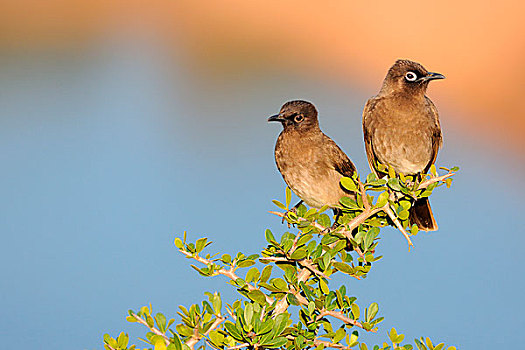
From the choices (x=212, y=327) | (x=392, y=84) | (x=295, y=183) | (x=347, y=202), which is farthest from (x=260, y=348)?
(x=392, y=84)

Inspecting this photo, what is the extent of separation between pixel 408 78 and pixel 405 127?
14.4 inches

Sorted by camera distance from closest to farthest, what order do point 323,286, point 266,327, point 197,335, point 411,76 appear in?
point 266,327, point 197,335, point 323,286, point 411,76

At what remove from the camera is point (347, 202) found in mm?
2965

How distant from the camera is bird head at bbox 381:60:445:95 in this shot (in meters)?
4.37

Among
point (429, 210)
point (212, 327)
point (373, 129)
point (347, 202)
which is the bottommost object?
point (212, 327)

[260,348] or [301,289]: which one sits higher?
[301,289]

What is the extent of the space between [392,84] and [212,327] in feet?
8.50

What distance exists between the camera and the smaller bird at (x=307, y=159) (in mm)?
4051

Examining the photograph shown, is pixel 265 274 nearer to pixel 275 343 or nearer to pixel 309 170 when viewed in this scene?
pixel 275 343

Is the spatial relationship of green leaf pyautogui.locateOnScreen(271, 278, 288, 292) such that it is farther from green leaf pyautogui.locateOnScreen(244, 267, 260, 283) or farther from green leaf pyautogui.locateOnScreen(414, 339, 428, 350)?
green leaf pyautogui.locateOnScreen(414, 339, 428, 350)

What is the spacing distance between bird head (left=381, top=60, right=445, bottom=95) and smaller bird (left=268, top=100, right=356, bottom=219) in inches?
30.7

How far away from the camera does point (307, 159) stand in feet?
13.4

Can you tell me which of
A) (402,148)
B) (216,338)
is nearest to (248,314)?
(216,338)

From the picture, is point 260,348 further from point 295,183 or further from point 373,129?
point 373,129
